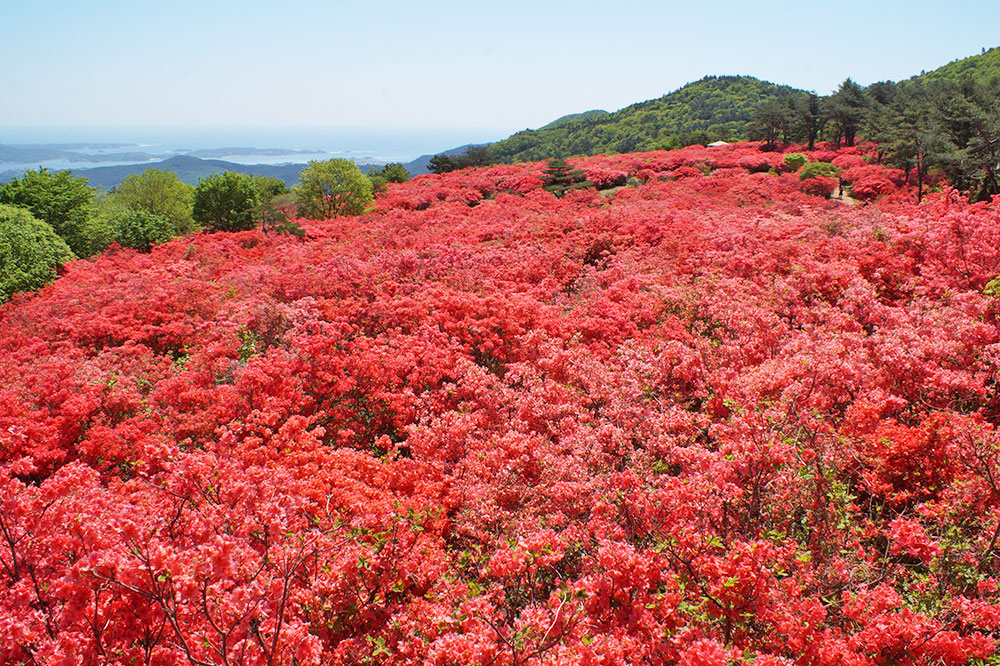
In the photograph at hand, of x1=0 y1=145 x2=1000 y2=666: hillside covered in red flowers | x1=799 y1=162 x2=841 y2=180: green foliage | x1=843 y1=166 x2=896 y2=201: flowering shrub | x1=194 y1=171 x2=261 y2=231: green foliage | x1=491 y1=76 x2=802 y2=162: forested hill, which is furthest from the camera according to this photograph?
x1=491 y1=76 x2=802 y2=162: forested hill

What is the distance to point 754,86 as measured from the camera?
445ft

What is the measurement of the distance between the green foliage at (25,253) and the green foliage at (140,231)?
11.3 ft

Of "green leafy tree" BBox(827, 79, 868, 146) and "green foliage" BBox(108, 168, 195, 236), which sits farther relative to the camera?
"green foliage" BBox(108, 168, 195, 236)

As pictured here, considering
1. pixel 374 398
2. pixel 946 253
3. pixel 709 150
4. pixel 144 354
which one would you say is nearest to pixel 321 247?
pixel 144 354

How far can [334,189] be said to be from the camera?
36.7 meters

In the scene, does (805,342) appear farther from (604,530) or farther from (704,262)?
(704,262)

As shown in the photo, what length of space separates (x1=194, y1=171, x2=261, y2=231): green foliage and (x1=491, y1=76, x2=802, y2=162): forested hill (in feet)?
207

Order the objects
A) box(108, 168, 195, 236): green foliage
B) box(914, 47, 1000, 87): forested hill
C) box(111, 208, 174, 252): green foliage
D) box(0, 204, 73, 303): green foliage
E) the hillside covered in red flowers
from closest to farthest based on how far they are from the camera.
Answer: the hillside covered in red flowers < box(0, 204, 73, 303): green foliage < box(111, 208, 174, 252): green foliage < box(108, 168, 195, 236): green foliage < box(914, 47, 1000, 87): forested hill

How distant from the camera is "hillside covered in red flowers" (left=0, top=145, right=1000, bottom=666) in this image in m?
4.00

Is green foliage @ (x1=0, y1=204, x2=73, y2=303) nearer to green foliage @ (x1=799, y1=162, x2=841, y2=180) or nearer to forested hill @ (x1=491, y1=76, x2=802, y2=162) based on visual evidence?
green foliage @ (x1=799, y1=162, x2=841, y2=180)

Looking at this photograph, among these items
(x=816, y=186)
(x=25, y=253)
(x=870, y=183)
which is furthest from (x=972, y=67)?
(x=25, y=253)

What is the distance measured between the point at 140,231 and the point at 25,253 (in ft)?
21.2

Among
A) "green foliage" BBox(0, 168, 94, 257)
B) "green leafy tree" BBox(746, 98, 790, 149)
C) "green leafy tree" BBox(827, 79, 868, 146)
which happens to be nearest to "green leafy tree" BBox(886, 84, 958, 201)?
"green leafy tree" BBox(827, 79, 868, 146)

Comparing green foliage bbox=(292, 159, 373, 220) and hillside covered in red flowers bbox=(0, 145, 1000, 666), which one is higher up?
green foliage bbox=(292, 159, 373, 220)
